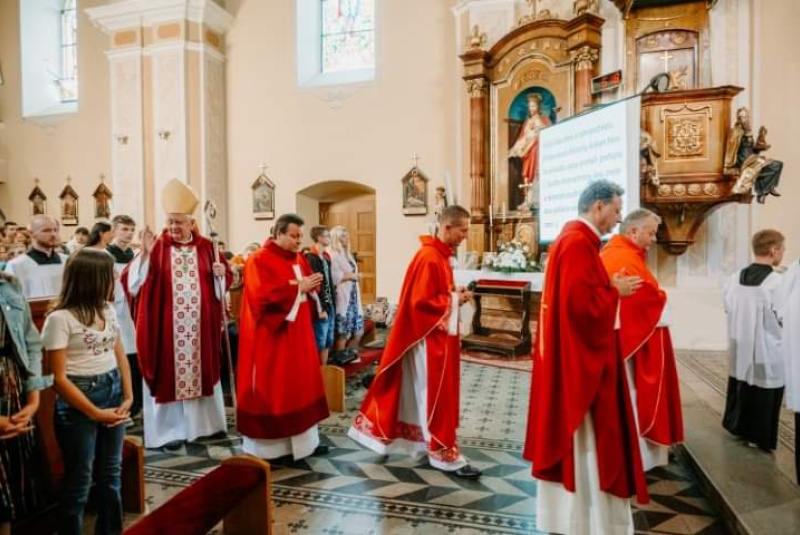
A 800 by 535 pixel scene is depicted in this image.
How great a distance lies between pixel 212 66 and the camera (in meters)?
10.3

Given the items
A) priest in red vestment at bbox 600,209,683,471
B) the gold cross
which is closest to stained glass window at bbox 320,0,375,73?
the gold cross

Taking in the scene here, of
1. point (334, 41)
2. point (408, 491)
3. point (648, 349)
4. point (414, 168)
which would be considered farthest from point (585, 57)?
point (408, 491)

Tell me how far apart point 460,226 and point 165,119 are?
8781 mm

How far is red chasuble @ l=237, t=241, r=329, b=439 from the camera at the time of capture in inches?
137

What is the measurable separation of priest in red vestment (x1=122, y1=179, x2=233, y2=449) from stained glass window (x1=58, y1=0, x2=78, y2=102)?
10497 mm

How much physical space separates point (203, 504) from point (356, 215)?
8.81 metres

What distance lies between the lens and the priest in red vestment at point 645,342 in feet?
10.3

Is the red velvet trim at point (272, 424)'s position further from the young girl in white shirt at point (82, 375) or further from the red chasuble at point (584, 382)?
the red chasuble at point (584, 382)

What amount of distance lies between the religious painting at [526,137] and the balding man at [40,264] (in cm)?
622

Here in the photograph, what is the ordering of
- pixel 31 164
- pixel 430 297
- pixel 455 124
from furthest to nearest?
pixel 31 164, pixel 455 124, pixel 430 297

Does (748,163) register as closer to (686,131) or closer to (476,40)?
(686,131)

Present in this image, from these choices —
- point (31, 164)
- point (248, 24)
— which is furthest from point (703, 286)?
point (31, 164)

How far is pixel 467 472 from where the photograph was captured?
11.1 ft

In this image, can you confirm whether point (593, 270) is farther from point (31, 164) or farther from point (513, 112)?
point (31, 164)
